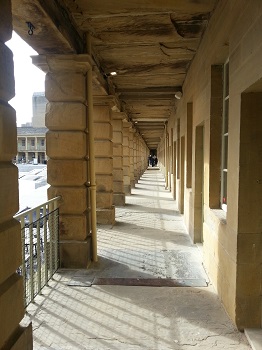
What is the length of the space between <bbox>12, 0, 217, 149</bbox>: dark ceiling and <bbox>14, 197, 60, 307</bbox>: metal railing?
217 cm

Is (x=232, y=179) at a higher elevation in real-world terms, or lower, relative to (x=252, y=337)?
higher

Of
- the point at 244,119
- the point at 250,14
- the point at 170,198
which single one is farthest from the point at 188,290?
the point at 170,198

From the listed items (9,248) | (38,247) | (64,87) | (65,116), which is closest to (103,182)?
(65,116)

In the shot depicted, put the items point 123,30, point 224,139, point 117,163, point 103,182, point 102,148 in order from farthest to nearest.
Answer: point 117,163, point 103,182, point 102,148, point 123,30, point 224,139

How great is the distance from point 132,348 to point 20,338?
44.8 inches

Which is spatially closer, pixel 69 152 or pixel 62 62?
pixel 62 62

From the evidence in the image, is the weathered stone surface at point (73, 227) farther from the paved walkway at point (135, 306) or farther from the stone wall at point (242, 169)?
the stone wall at point (242, 169)

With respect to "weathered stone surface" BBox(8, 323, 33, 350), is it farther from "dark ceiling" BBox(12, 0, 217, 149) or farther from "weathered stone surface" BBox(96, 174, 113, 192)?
"weathered stone surface" BBox(96, 174, 113, 192)

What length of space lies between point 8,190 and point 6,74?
80 cm

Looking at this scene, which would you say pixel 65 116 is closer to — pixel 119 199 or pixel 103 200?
pixel 103 200

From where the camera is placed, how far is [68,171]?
4840 mm

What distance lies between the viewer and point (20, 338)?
229cm

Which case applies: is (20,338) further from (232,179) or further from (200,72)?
(200,72)

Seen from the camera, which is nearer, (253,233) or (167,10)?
(253,233)
